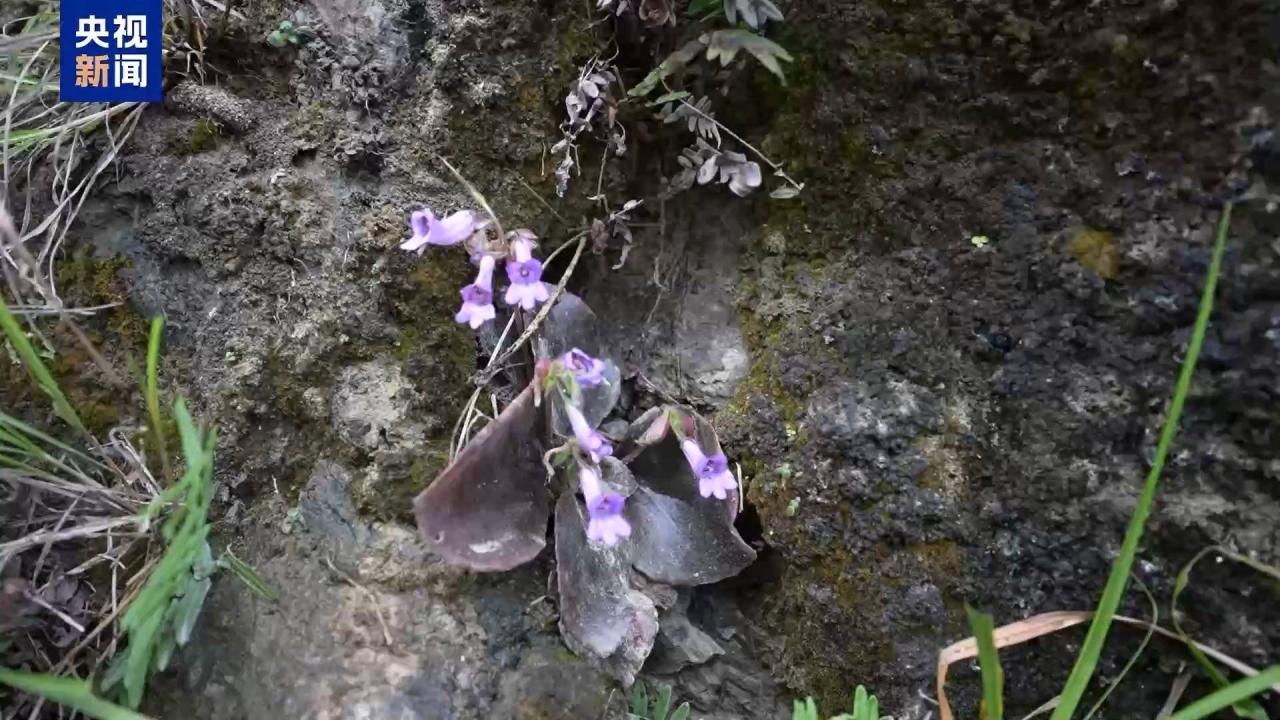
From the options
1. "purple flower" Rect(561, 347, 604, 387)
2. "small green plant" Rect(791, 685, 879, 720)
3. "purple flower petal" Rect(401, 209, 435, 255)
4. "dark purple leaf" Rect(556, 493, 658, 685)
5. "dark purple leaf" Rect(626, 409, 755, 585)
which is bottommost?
"dark purple leaf" Rect(556, 493, 658, 685)

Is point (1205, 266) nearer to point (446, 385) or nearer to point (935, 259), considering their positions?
point (935, 259)

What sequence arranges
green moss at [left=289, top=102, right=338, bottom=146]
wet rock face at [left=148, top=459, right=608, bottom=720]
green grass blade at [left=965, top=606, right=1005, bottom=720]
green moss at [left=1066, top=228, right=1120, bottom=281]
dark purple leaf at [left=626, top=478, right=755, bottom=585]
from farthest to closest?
green moss at [left=289, top=102, right=338, bottom=146] → dark purple leaf at [left=626, top=478, right=755, bottom=585] → wet rock face at [left=148, top=459, right=608, bottom=720] → green moss at [left=1066, top=228, right=1120, bottom=281] → green grass blade at [left=965, top=606, right=1005, bottom=720]

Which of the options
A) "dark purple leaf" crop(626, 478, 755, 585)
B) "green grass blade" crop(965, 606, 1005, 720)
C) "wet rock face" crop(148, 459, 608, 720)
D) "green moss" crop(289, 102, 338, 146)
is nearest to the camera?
"green grass blade" crop(965, 606, 1005, 720)

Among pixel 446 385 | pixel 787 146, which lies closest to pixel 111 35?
pixel 446 385

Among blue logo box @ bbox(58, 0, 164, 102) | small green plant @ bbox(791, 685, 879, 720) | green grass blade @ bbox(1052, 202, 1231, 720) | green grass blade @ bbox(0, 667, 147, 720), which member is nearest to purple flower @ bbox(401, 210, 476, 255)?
blue logo box @ bbox(58, 0, 164, 102)

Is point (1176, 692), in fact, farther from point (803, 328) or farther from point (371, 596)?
point (371, 596)

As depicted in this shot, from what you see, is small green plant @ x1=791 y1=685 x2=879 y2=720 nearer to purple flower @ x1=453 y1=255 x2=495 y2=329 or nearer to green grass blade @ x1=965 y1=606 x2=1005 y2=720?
green grass blade @ x1=965 y1=606 x2=1005 y2=720

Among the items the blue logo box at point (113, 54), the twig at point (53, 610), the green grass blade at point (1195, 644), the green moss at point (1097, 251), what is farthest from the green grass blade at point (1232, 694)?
the blue logo box at point (113, 54)
